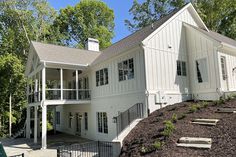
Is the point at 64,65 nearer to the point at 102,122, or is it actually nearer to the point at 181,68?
the point at 102,122

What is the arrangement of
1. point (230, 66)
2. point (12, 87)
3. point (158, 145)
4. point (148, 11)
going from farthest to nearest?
point (148, 11)
point (12, 87)
point (230, 66)
point (158, 145)

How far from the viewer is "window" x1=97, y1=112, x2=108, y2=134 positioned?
16.2 meters

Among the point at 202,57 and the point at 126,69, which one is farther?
the point at 126,69

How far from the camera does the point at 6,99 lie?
2598 centimetres

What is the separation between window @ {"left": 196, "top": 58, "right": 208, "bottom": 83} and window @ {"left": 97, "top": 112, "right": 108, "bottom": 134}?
706 centimetres

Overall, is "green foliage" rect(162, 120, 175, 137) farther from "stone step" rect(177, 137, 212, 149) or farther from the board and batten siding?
the board and batten siding

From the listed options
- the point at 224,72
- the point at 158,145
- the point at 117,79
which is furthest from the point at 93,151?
the point at 224,72

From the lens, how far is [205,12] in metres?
29.0

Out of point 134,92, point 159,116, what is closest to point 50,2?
point 134,92

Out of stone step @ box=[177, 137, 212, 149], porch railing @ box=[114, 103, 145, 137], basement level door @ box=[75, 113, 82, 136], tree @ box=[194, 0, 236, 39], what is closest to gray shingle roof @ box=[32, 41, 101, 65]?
basement level door @ box=[75, 113, 82, 136]

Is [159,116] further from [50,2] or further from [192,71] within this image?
[50,2]

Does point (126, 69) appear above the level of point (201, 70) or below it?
above

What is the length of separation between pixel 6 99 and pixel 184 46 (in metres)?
21.2

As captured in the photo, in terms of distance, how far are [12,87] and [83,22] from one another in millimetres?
16701
